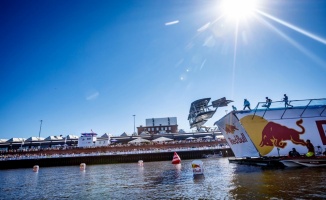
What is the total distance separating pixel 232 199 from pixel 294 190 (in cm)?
348

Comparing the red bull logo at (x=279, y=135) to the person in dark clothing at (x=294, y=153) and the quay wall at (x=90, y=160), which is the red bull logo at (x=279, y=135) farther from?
the quay wall at (x=90, y=160)

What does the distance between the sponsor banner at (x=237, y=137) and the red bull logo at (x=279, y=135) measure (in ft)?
4.31

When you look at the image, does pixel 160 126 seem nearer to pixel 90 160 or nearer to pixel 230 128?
pixel 90 160

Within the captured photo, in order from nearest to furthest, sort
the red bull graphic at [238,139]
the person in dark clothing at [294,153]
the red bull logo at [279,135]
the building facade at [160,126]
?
the person in dark clothing at [294,153] < the red bull logo at [279,135] < the red bull graphic at [238,139] < the building facade at [160,126]

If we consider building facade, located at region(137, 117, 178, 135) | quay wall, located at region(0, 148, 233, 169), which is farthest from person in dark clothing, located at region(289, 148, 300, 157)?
building facade, located at region(137, 117, 178, 135)

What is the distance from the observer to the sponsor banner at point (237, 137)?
1987 centimetres

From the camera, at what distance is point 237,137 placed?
2131 centimetres

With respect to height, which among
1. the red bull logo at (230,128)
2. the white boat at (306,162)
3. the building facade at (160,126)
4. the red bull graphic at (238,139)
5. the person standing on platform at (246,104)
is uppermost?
the building facade at (160,126)

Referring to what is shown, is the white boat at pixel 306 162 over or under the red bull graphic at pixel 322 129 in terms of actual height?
under

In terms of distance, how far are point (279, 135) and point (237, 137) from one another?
404 centimetres

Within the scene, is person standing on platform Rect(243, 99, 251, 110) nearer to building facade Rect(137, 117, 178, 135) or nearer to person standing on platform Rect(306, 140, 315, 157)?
person standing on platform Rect(306, 140, 315, 157)

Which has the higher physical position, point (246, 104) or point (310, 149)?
point (246, 104)

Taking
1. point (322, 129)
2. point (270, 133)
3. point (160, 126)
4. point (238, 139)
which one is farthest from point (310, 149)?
point (160, 126)

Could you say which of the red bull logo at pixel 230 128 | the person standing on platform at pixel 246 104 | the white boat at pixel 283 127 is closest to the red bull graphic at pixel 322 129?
the white boat at pixel 283 127
